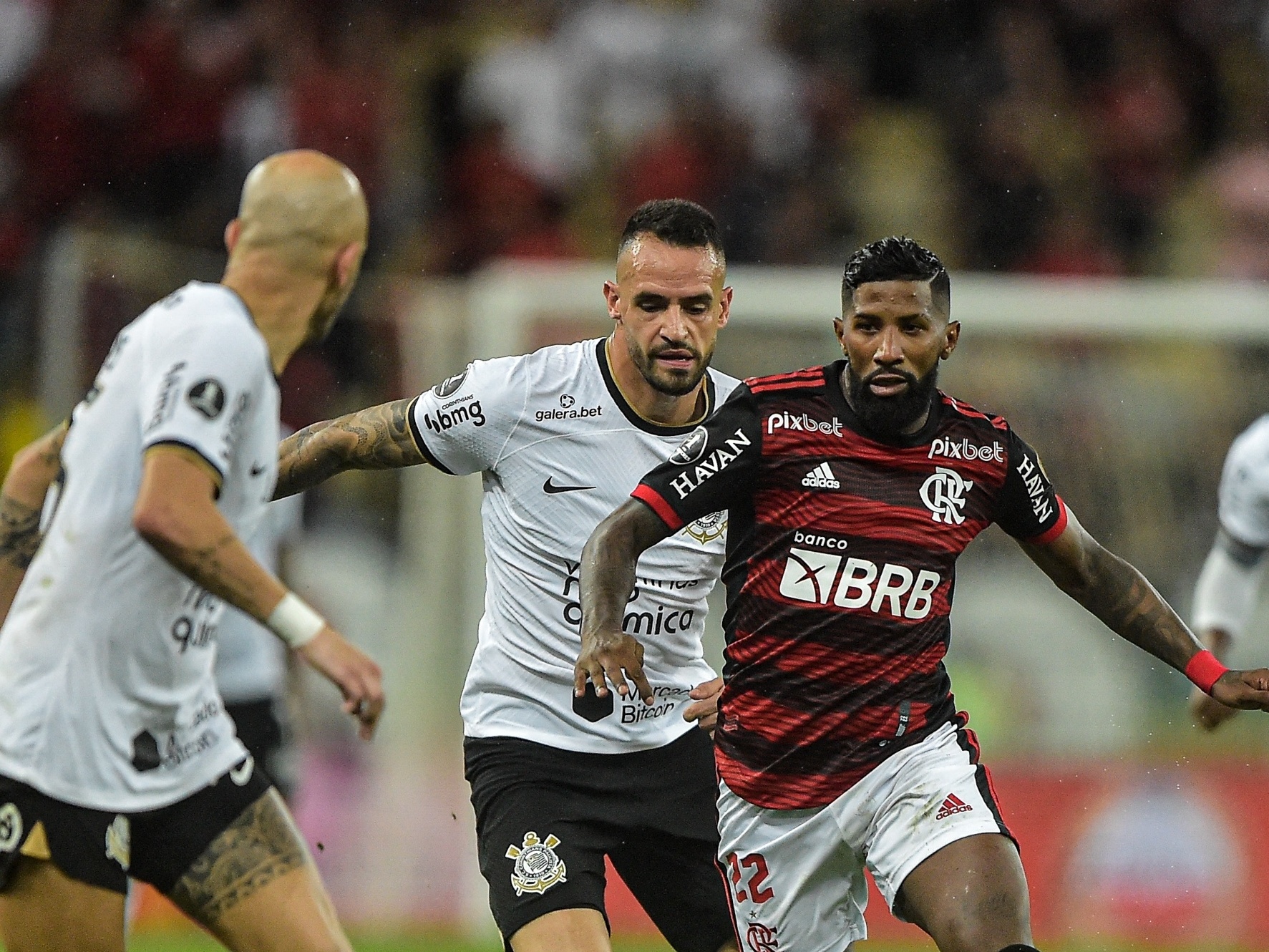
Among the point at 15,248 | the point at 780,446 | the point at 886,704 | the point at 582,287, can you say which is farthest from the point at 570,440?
the point at 15,248

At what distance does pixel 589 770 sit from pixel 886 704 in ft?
2.71

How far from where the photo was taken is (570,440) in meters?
5.41

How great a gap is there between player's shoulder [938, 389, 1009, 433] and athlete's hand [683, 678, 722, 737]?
3.07 ft

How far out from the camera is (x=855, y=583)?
196 inches

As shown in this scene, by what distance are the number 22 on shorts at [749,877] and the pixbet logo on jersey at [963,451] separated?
3.77 feet

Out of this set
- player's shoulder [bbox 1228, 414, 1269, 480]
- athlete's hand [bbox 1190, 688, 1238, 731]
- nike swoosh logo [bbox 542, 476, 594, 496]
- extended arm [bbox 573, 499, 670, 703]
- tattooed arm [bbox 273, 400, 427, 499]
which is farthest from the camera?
player's shoulder [bbox 1228, 414, 1269, 480]

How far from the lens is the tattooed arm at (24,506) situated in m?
4.85

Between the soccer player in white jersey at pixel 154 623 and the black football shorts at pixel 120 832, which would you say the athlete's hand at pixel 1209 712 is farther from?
the black football shorts at pixel 120 832

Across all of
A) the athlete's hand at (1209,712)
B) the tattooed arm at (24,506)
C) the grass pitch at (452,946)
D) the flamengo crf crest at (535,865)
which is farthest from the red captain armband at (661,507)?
the grass pitch at (452,946)

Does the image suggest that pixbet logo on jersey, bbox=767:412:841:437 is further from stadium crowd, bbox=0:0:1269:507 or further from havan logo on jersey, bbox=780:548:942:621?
stadium crowd, bbox=0:0:1269:507

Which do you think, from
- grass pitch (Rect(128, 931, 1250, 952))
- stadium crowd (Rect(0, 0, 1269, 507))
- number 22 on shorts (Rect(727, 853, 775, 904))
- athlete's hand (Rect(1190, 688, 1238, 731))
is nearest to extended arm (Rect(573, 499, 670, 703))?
number 22 on shorts (Rect(727, 853, 775, 904))

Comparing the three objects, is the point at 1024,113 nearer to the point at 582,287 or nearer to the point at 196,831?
the point at 582,287

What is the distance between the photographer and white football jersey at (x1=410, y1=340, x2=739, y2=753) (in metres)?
5.33

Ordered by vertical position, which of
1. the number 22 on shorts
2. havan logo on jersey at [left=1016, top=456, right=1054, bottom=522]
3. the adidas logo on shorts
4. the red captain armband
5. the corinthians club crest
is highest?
havan logo on jersey at [left=1016, top=456, right=1054, bottom=522]
